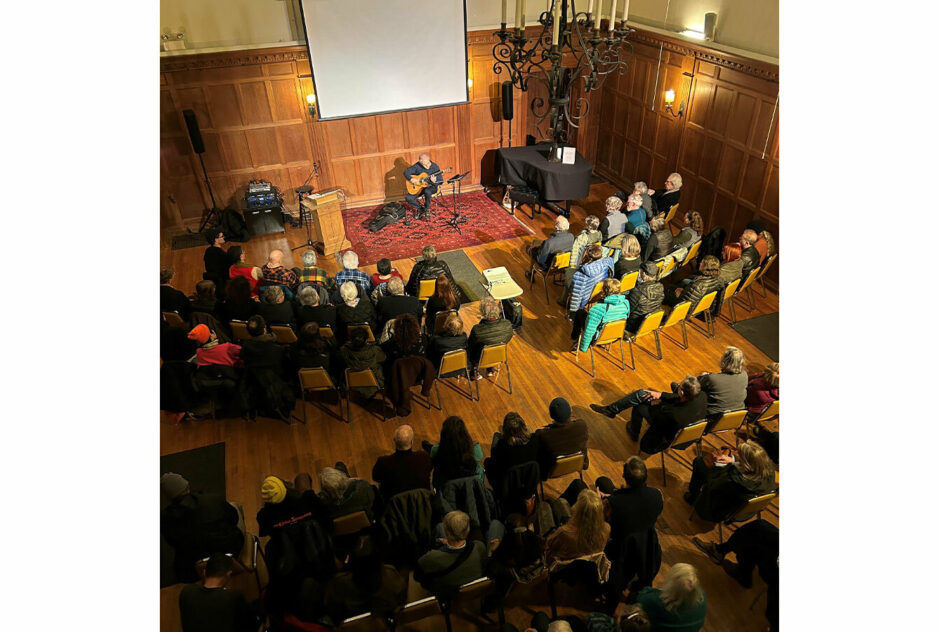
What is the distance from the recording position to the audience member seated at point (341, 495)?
3.36 metres

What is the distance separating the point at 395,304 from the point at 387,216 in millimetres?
4149

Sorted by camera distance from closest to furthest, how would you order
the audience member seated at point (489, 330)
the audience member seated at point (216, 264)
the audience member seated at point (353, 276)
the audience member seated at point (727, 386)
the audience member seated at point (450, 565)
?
the audience member seated at point (450, 565) < the audience member seated at point (727, 386) < the audience member seated at point (489, 330) < the audience member seated at point (353, 276) < the audience member seated at point (216, 264)

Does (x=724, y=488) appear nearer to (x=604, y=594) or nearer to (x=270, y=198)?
(x=604, y=594)

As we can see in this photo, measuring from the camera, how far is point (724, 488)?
365cm

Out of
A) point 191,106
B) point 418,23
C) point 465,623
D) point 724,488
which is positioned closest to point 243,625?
point 465,623

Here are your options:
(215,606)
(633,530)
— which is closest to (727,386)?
(633,530)

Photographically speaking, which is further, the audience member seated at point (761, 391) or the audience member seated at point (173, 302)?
the audience member seated at point (173, 302)

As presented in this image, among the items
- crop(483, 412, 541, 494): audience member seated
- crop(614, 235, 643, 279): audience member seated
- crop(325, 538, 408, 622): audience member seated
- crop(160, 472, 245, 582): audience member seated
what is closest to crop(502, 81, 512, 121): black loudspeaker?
crop(614, 235, 643, 279): audience member seated

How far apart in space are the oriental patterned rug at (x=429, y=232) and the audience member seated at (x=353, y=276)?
2106mm

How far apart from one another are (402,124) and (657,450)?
7.32 meters

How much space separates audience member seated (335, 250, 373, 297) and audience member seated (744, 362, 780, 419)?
3.84m

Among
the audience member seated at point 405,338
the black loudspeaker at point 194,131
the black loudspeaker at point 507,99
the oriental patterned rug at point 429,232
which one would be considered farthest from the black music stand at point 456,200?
the audience member seated at point 405,338

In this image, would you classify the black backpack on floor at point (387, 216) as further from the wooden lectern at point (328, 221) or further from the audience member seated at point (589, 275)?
the audience member seated at point (589, 275)

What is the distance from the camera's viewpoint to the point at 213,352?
16.3 ft
